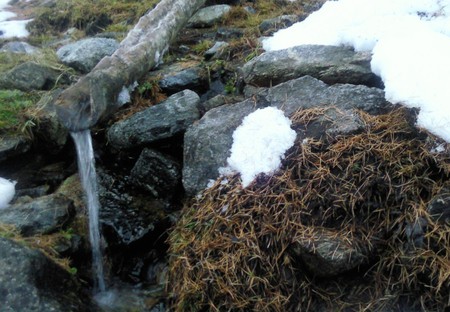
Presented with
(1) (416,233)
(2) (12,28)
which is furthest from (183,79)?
(2) (12,28)

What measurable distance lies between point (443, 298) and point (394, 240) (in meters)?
0.40

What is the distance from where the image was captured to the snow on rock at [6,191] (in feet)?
12.1

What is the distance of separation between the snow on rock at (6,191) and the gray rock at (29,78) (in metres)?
1.13

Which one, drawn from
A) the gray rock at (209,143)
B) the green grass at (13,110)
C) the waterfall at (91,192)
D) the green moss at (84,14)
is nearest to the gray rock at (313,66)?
the gray rock at (209,143)

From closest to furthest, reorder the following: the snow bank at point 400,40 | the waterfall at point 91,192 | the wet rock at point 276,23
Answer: the snow bank at point 400,40 < the waterfall at point 91,192 < the wet rock at point 276,23

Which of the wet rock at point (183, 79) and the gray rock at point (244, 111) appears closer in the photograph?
the gray rock at point (244, 111)

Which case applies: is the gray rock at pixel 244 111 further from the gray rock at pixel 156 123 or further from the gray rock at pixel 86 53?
Result: the gray rock at pixel 86 53

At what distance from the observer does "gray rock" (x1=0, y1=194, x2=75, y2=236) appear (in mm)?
3260

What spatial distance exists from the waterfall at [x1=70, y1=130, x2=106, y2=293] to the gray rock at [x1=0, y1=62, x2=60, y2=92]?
1285 millimetres

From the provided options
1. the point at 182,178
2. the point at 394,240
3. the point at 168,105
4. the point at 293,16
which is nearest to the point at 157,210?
the point at 182,178

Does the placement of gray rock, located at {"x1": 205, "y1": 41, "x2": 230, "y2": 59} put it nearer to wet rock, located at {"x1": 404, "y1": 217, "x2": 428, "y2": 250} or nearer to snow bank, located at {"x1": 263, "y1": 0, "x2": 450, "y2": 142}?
snow bank, located at {"x1": 263, "y1": 0, "x2": 450, "y2": 142}

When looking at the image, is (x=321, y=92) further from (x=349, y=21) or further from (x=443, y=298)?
(x=443, y=298)

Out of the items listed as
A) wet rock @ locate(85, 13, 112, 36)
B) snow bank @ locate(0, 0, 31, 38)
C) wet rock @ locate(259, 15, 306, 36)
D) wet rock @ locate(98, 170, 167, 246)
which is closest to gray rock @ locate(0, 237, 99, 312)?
wet rock @ locate(98, 170, 167, 246)

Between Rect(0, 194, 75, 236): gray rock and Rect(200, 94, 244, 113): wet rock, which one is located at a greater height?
Rect(200, 94, 244, 113): wet rock
